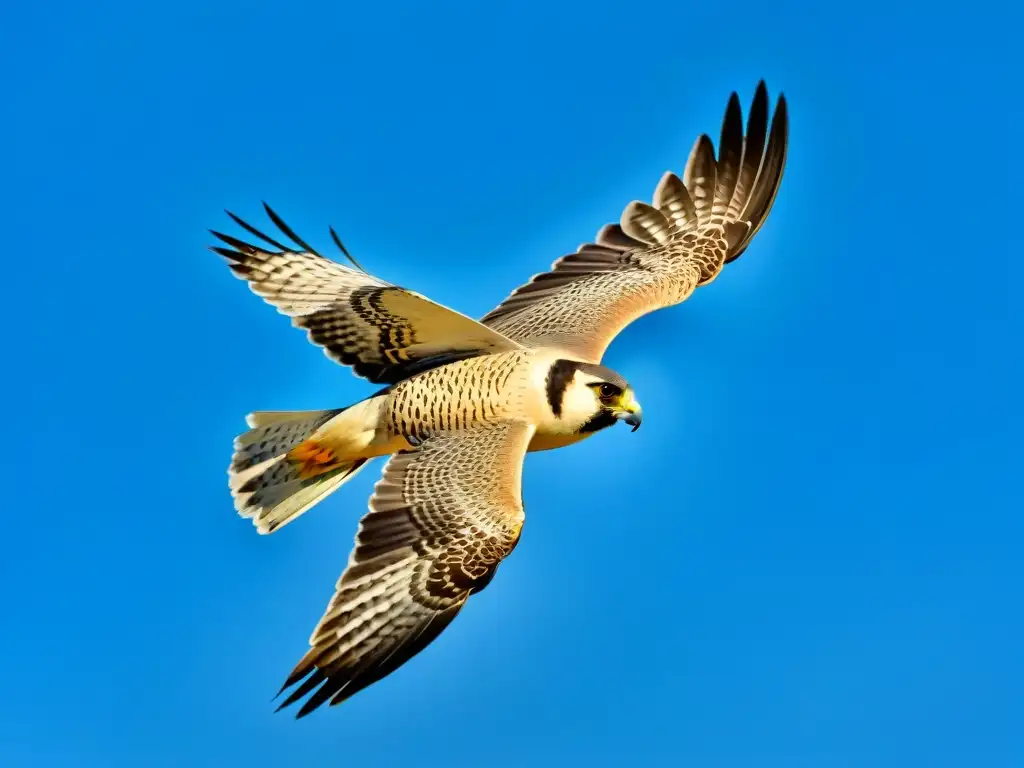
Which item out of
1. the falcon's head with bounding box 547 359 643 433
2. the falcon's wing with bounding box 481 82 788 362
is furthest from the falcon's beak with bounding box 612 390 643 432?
the falcon's wing with bounding box 481 82 788 362

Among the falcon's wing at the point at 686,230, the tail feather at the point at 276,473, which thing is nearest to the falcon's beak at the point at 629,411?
the falcon's wing at the point at 686,230

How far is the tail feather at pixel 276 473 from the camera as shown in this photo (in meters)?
8.33

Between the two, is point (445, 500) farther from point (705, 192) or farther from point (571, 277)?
point (705, 192)

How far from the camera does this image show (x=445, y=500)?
292 inches

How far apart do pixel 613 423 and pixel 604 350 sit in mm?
826

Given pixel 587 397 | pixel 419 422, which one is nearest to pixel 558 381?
pixel 587 397

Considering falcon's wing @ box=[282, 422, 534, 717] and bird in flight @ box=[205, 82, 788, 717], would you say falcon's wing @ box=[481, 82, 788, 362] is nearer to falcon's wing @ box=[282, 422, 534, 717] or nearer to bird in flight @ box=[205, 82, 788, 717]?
bird in flight @ box=[205, 82, 788, 717]

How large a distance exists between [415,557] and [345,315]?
1.54m

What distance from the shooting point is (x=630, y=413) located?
787 cm

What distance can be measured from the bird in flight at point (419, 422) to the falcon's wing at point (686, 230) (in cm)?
3

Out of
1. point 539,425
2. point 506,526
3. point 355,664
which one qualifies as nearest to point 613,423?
point 539,425

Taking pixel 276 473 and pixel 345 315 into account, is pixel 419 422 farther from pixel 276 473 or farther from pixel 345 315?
pixel 276 473

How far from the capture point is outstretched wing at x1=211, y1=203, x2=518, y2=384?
788 cm

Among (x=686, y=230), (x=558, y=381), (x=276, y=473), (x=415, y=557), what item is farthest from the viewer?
(x=686, y=230)
